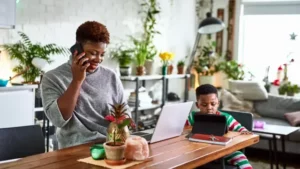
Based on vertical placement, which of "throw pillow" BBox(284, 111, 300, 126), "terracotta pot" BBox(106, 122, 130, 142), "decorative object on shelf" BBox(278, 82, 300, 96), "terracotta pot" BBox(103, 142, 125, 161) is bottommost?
"throw pillow" BBox(284, 111, 300, 126)

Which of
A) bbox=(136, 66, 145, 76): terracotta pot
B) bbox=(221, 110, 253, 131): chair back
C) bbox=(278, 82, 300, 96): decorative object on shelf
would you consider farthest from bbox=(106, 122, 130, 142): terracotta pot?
bbox=(278, 82, 300, 96): decorative object on shelf

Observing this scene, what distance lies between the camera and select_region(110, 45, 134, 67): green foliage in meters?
5.33

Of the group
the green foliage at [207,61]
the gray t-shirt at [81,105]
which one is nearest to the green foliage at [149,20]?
the green foliage at [207,61]

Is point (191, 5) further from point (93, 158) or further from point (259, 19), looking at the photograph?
point (93, 158)

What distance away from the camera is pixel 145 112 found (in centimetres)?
596

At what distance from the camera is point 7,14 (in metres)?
3.84

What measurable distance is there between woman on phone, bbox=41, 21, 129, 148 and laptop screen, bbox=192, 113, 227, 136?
1.69 feet

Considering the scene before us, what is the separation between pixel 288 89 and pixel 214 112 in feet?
10.5

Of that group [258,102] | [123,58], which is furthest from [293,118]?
[123,58]

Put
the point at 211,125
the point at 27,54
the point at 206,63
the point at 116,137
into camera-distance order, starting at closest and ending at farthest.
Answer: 1. the point at 116,137
2. the point at 211,125
3. the point at 27,54
4. the point at 206,63

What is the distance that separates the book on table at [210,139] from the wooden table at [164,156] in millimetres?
30

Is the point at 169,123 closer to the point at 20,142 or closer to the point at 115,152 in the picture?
the point at 115,152

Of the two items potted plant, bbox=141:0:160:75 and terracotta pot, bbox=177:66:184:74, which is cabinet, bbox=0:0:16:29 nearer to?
potted plant, bbox=141:0:160:75

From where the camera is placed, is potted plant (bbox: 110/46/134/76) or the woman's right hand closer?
the woman's right hand
